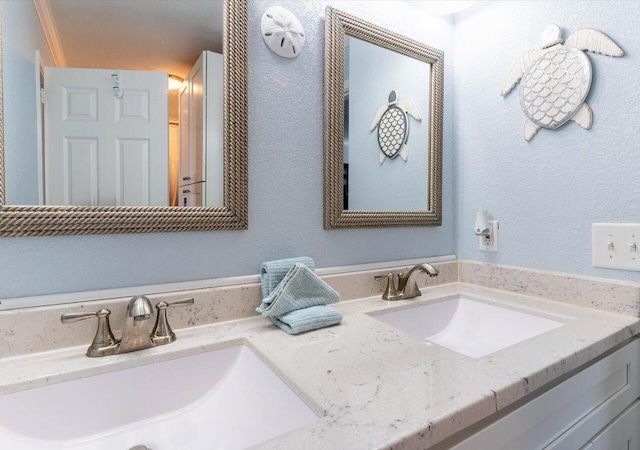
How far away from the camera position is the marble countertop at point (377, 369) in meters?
0.44

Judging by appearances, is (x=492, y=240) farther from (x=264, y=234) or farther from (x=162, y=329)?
(x=162, y=329)

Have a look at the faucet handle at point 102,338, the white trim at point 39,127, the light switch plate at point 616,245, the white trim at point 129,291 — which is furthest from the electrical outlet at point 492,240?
the white trim at point 39,127

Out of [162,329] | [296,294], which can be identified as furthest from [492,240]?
[162,329]

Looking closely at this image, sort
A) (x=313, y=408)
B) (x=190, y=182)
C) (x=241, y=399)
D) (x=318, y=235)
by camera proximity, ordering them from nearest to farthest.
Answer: (x=313, y=408), (x=241, y=399), (x=190, y=182), (x=318, y=235)

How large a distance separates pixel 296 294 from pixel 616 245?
0.85 meters

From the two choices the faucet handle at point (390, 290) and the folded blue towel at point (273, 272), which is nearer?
the folded blue towel at point (273, 272)

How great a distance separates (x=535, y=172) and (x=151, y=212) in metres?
1.11

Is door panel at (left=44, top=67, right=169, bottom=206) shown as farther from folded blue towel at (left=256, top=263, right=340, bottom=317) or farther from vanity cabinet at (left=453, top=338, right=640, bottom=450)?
vanity cabinet at (left=453, top=338, right=640, bottom=450)

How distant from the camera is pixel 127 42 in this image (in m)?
0.75

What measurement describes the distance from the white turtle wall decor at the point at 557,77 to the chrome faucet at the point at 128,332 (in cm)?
117

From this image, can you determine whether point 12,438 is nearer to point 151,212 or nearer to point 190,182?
point 151,212

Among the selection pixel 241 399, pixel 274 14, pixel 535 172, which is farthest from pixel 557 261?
pixel 274 14

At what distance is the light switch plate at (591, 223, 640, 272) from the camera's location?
2.81 feet

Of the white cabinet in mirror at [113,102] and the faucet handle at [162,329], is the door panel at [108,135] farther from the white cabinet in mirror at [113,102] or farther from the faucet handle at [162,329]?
the faucet handle at [162,329]
